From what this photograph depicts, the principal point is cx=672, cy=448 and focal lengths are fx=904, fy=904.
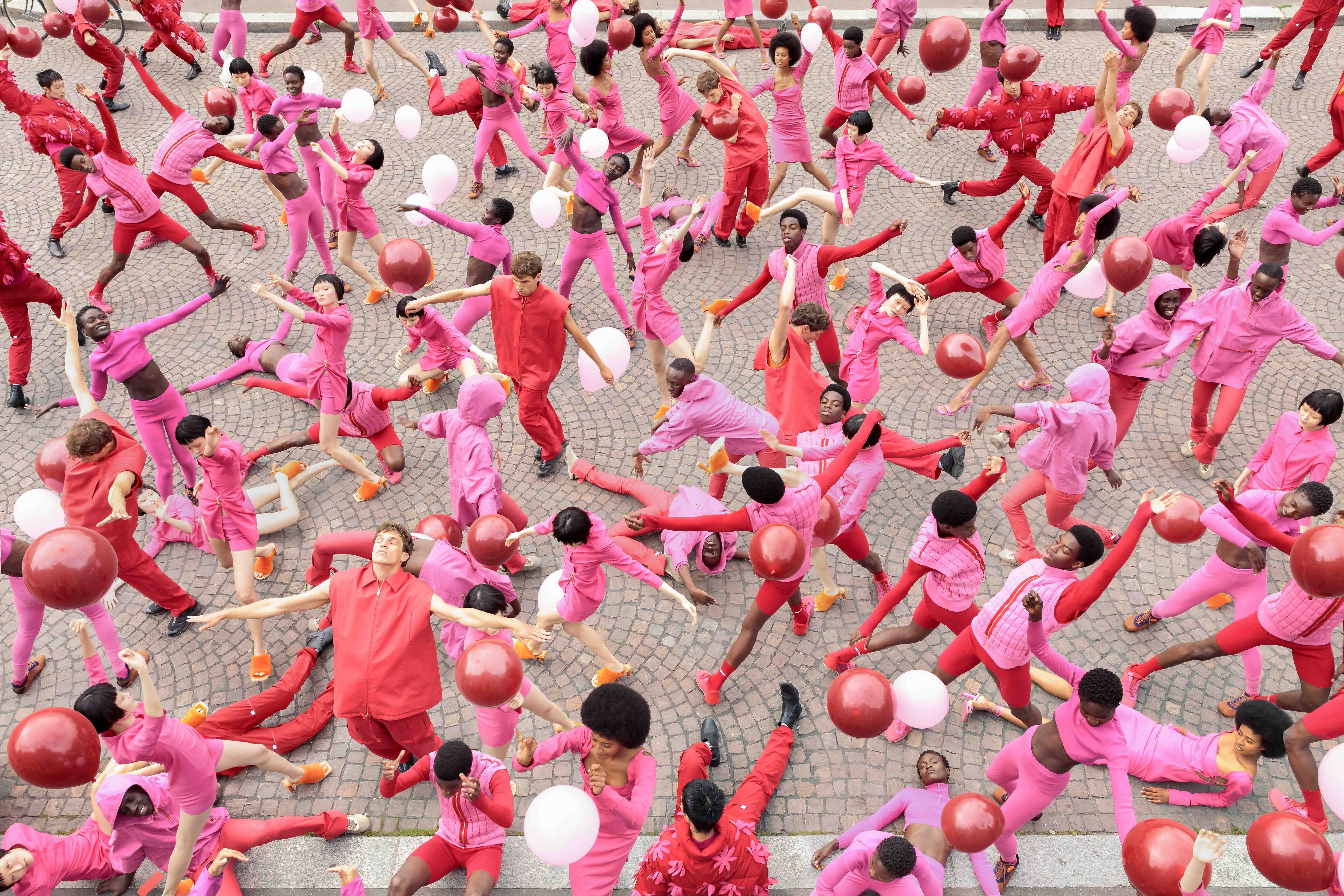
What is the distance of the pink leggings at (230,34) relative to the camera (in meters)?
12.5

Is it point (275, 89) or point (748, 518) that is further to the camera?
point (275, 89)

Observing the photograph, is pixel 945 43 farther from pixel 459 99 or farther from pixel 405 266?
pixel 405 266

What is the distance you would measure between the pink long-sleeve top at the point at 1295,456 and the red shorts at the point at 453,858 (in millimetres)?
5691

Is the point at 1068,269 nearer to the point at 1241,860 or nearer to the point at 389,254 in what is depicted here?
the point at 1241,860

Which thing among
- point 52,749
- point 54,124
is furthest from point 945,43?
point 52,749

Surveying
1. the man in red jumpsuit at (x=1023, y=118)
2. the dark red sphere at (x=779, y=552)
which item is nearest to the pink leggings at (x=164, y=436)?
the dark red sphere at (x=779, y=552)

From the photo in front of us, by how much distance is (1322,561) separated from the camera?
4820 millimetres

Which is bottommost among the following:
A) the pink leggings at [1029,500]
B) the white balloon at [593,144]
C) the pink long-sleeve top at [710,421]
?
the pink leggings at [1029,500]

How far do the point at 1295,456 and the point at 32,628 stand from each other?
28.8ft

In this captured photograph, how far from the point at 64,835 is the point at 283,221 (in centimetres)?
746

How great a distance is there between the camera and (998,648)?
5426 mm

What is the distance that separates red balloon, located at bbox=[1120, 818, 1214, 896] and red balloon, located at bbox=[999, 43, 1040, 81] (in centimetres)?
769

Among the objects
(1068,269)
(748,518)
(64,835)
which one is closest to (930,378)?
(1068,269)

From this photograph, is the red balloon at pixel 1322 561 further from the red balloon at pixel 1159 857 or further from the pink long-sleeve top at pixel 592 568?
the pink long-sleeve top at pixel 592 568
